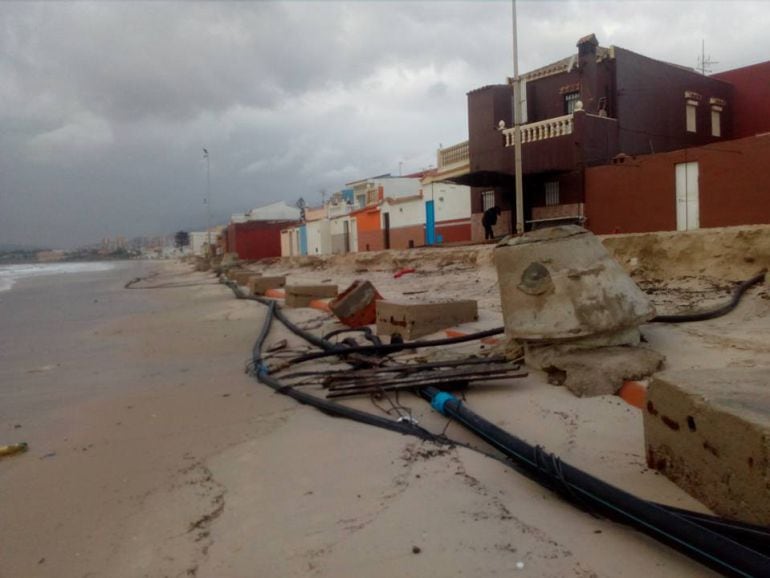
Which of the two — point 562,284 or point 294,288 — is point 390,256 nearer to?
point 294,288

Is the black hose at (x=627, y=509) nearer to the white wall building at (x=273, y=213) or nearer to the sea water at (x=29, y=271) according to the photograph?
the sea water at (x=29, y=271)

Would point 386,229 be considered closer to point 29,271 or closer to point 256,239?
point 256,239

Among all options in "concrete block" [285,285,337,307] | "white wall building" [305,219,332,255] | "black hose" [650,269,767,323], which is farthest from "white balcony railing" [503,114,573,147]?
"white wall building" [305,219,332,255]

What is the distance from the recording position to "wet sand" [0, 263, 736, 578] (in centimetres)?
269

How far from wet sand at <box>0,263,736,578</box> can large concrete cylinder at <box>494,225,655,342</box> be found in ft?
1.94

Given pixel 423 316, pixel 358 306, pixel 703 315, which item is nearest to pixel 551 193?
pixel 358 306

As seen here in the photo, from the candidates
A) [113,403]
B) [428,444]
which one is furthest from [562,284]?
[113,403]

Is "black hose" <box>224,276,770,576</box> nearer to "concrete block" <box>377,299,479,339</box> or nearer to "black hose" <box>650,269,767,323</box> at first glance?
"black hose" <box>650,269,767,323</box>

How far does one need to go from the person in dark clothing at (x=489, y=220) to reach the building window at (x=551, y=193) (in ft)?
7.11

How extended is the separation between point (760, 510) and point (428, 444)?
2.03 metres

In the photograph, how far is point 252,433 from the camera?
4770 mm

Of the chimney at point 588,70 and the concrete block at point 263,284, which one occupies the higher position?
the chimney at point 588,70

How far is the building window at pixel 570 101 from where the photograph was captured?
2283cm

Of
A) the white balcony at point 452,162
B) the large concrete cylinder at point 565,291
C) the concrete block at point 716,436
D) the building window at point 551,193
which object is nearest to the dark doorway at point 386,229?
the white balcony at point 452,162
